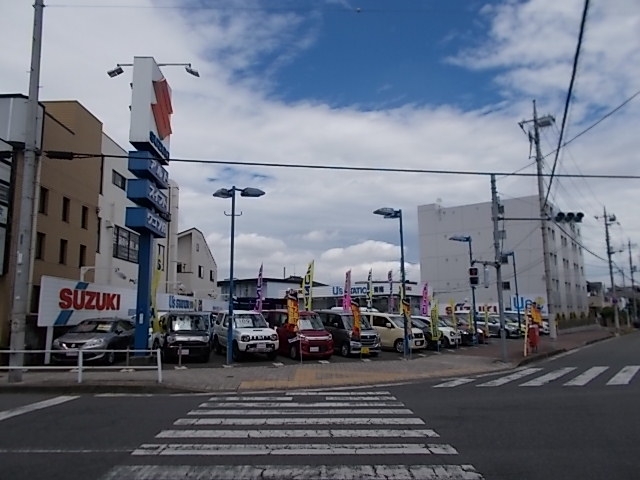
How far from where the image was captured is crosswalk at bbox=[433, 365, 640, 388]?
49.3 ft

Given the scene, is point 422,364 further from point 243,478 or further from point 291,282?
point 291,282

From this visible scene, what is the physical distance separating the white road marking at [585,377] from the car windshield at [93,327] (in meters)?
13.8

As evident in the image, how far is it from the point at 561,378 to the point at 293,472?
12.0 meters

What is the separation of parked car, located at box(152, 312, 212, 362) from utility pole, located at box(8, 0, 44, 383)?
18.4ft

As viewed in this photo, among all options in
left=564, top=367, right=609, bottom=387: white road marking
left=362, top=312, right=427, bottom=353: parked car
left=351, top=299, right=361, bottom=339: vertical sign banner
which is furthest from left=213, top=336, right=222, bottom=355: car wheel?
left=564, top=367, right=609, bottom=387: white road marking

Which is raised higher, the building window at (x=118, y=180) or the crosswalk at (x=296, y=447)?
the building window at (x=118, y=180)

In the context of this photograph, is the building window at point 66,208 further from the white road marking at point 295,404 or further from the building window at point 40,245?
the white road marking at point 295,404

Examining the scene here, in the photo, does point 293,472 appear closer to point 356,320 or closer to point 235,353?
Answer: point 235,353

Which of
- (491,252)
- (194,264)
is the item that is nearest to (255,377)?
(194,264)

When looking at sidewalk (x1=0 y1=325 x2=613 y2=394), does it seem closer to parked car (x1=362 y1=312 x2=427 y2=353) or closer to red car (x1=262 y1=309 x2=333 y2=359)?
red car (x1=262 y1=309 x2=333 y2=359)

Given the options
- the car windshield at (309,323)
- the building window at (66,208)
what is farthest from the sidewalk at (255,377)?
the building window at (66,208)

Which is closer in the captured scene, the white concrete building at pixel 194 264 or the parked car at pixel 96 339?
the parked car at pixel 96 339

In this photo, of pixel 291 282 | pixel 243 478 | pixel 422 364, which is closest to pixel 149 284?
pixel 422 364

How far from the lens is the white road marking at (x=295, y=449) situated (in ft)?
24.2
